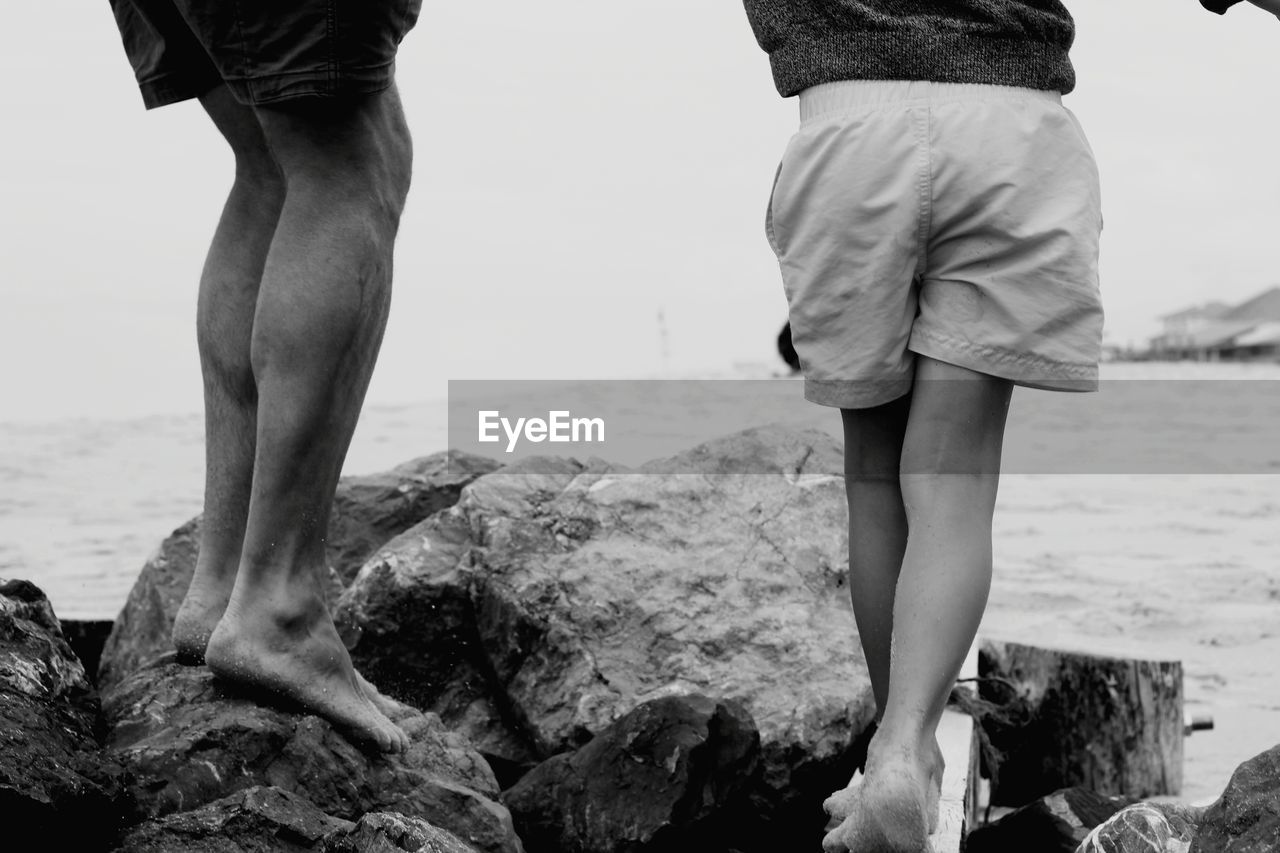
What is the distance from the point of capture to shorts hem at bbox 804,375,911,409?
7.32 feet

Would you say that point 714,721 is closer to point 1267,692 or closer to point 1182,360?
point 1267,692

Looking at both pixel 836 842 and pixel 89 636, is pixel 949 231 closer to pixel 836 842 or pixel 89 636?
pixel 836 842

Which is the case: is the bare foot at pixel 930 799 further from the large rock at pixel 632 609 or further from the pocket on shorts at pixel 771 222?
the pocket on shorts at pixel 771 222

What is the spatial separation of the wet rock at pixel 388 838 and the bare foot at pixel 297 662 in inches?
19.3

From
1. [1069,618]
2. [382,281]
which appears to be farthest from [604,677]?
[1069,618]

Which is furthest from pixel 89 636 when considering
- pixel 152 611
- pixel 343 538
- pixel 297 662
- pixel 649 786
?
pixel 649 786

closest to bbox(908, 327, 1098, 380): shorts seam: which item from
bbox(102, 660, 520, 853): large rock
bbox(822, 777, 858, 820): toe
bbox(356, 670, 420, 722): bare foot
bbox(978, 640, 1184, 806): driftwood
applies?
bbox(822, 777, 858, 820): toe

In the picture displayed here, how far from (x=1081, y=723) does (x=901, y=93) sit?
7.17 feet

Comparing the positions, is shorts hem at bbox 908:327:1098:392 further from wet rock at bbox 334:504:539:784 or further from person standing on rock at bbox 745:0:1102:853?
wet rock at bbox 334:504:539:784

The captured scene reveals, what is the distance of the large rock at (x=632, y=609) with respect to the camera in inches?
113

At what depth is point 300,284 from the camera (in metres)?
2.22

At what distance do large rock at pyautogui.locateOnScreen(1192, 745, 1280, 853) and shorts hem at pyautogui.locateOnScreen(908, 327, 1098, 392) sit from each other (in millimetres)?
618

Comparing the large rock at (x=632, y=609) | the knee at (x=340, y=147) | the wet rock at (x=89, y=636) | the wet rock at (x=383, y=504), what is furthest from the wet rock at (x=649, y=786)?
the wet rock at (x=89, y=636)

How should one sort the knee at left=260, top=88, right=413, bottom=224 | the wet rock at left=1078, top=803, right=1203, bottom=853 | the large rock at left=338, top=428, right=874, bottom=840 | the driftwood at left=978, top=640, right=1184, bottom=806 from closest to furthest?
the wet rock at left=1078, top=803, right=1203, bottom=853
the knee at left=260, top=88, right=413, bottom=224
the large rock at left=338, top=428, right=874, bottom=840
the driftwood at left=978, top=640, right=1184, bottom=806
